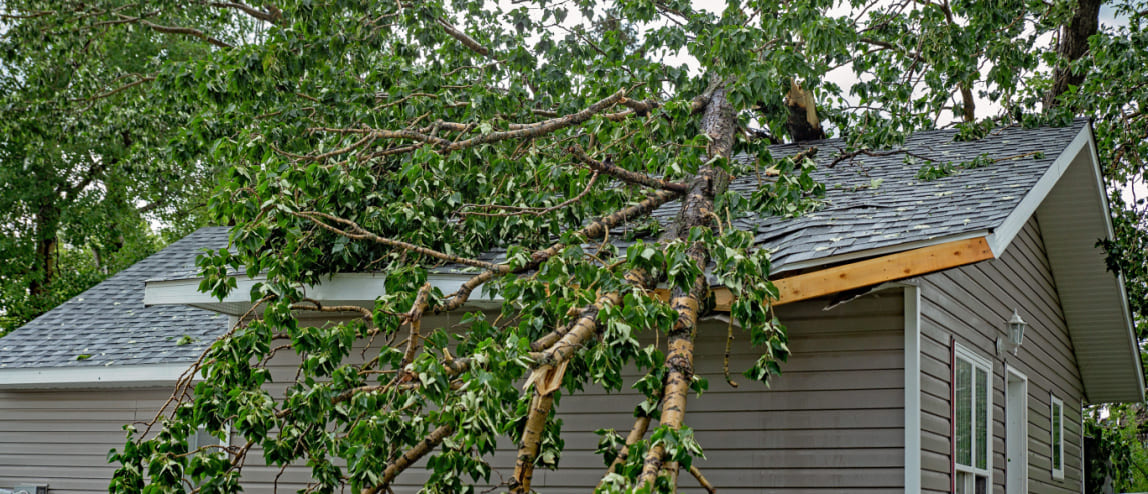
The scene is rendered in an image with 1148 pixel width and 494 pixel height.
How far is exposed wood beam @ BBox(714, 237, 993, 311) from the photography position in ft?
14.9

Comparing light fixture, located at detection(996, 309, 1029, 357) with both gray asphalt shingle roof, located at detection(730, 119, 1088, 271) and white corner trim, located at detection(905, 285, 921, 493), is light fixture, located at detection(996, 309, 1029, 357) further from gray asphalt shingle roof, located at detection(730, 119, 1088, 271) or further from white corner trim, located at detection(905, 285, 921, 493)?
white corner trim, located at detection(905, 285, 921, 493)

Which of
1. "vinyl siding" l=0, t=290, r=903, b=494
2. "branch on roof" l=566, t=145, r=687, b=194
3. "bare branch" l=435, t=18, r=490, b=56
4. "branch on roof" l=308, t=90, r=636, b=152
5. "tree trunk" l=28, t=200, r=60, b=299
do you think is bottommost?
"vinyl siding" l=0, t=290, r=903, b=494

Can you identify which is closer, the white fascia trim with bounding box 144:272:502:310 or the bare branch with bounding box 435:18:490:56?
the white fascia trim with bounding box 144:272:502:310

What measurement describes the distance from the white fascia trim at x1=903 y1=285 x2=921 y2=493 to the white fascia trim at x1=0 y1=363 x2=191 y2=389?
5944 millimetres

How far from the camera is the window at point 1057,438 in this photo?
8875mm

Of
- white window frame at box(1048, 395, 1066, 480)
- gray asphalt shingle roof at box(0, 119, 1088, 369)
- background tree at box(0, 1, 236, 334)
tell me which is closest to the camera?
gray asphalt shingle roof at box(0, 119, 1088, 369)

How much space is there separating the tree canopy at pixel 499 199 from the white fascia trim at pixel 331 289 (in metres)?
0.12

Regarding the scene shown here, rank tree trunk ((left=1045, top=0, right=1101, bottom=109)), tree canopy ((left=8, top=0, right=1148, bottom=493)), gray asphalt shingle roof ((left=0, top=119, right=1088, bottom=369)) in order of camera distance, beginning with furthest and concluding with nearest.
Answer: tree trunk ((left=1045, top=0, right=1101, bottom=109))
gray asphalt shingle roof ((left=0, top=119, right=1088, bottom=369))
tree canopy ((left=8, top=0, right=1148, bottom=493))

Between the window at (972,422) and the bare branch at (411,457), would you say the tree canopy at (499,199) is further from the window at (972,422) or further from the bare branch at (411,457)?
the window at (972,422)

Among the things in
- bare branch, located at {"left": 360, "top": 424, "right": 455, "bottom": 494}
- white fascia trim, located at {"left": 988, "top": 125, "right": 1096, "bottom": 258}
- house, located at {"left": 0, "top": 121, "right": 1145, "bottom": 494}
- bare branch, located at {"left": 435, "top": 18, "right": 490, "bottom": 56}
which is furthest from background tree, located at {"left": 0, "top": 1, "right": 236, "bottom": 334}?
white fascia trim, located at {"left": 988, "top": 125, "right": 1096, "bottom": 258}

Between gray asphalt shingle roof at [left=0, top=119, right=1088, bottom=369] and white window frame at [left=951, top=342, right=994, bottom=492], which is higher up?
gray asphalt shingle roof at [left=0, top=119, right=1088, bottom=369]

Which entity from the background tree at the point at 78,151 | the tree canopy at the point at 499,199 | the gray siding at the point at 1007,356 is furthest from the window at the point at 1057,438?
the background tree at the point at 78,151

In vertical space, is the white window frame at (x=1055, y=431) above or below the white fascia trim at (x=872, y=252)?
below

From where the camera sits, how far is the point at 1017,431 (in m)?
7.64
